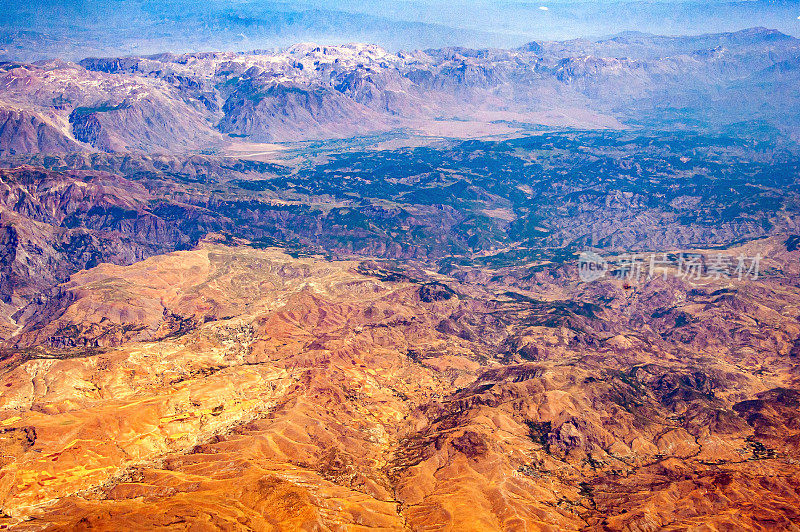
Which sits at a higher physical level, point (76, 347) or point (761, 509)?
point (761, 509)

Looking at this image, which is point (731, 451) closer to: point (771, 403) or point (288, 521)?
point (771, 403)

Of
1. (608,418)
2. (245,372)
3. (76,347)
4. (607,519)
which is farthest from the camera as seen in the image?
(76,347)

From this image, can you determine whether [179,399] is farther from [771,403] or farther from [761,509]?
[771,403]

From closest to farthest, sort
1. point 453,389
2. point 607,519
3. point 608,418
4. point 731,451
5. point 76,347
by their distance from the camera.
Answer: point 607,519 → point 731,451 → point 608,418 → point 453,389 → point 76,347

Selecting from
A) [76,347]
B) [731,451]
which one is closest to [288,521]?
[731,451]

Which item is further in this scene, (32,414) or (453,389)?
(453,389)

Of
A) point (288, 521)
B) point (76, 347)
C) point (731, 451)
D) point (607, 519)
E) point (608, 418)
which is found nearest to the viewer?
point (288, 521)

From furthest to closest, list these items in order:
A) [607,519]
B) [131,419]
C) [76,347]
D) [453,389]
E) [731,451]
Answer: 1. [76,347]
2. [453,389]
3. [731,451]
4. [131,419]
5. [607,519]

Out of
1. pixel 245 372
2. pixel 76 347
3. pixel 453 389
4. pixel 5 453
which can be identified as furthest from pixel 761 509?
pixel 76 347

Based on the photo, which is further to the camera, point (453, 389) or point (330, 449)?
point (453, 389)
